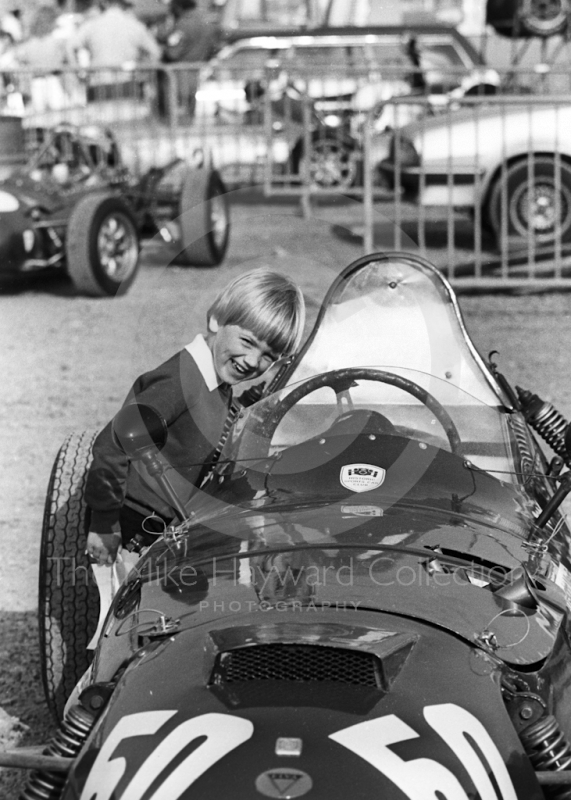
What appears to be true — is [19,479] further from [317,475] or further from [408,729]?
[408,729]

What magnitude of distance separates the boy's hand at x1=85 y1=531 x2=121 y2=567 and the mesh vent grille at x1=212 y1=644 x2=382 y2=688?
126 centimetres

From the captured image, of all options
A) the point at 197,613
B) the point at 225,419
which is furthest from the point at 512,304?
the point at 197,613

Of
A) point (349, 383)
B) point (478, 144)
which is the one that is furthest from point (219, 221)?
point (349, 383)

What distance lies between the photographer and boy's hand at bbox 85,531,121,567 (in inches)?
128

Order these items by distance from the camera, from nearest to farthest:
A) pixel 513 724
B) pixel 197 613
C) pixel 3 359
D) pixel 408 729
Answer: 1. pixel 408 729
2. pixel 513 724
3. pixel 197 613
4. pixel 3 359

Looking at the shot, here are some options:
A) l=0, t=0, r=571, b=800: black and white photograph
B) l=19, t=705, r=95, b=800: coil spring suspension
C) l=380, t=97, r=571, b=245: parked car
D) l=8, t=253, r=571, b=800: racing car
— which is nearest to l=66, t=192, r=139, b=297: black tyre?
l=380, t=97, r=571, b=245: parked car

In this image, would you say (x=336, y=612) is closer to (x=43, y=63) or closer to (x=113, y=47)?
(x=113, y=47)

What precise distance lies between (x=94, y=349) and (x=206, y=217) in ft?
5.94

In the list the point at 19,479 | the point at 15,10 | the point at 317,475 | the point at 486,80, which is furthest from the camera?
the point at 15,10

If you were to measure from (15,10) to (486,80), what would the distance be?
420 inches

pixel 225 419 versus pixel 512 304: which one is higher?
pixel 225 419

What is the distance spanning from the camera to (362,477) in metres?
2.72

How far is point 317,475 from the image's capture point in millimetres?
2770

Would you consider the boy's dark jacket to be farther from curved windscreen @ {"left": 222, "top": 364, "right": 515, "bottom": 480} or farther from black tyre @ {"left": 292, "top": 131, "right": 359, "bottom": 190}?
black tyre @ {"left": 292, "top": 131, "right": 359, "bottom": 190}
